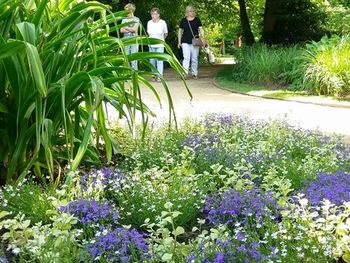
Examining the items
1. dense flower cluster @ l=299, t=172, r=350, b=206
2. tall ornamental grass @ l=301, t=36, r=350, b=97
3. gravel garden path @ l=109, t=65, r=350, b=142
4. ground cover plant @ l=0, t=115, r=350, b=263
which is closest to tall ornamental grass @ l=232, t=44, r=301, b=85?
tall ornamental grass @ l=301, t=36, r=350, b=97

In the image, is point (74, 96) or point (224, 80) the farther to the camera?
point (224, 80)

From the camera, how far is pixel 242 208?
11.2ft

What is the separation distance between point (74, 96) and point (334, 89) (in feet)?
28.4

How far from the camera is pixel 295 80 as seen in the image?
13.5m

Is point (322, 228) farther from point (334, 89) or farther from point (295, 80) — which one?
point (295, 80)

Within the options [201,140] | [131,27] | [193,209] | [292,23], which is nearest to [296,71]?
[131,27]

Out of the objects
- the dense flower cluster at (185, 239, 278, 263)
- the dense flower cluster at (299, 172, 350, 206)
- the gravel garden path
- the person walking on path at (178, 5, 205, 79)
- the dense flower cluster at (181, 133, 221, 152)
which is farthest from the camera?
the person walking on path at (178, 5, 205, 79)

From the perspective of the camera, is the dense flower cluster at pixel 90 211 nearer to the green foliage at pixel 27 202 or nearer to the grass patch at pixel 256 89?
the green foliage at pixel 27 202

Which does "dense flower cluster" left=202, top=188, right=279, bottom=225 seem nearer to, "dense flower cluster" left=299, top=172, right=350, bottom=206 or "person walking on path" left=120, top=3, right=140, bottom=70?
"dense flower cluster" left=299, top=172, right=350, bottom=206

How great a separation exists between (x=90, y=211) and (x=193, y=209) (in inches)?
25.7

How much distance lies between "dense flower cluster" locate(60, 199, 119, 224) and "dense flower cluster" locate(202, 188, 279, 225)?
586 mm

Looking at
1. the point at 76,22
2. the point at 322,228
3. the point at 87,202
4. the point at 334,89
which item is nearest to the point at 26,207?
the point at 87,202

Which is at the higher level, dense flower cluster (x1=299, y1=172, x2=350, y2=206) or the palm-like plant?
the palm-like plant

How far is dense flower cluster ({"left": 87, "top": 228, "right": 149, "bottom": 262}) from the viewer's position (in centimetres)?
283
